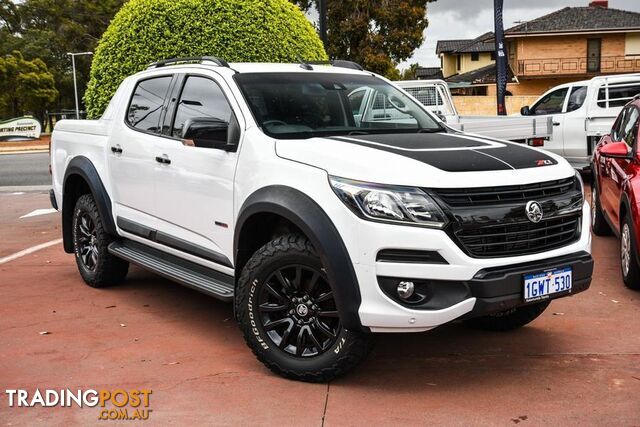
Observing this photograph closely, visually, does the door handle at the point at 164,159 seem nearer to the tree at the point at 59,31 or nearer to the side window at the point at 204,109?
the side window at the point at 204,109

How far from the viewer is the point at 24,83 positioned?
5153cm

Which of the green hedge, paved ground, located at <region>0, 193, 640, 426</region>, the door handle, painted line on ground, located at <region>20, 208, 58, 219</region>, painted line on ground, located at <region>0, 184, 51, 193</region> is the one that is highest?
the green hedge

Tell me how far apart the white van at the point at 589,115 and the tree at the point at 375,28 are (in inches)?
1086

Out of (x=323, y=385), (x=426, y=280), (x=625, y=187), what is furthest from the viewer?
(x=625, y=187)

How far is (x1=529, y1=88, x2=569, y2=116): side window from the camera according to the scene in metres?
15.1

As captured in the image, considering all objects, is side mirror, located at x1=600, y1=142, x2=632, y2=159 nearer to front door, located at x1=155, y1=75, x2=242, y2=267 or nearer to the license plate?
the license plate

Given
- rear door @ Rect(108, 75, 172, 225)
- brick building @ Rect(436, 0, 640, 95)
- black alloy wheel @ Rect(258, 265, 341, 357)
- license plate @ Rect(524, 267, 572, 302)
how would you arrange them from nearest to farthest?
license plate @ Rect(524, 267, 572, 302)
black alloy wheel @ Rect(258, 265, 341, 357)
rear door @ Rect(108, 75, 172, 225)
brick building @ Rect(436, 0, 640, 95)

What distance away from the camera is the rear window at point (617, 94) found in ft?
45.9

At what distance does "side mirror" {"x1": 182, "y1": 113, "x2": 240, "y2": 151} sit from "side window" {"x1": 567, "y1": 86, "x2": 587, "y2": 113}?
35.0ft

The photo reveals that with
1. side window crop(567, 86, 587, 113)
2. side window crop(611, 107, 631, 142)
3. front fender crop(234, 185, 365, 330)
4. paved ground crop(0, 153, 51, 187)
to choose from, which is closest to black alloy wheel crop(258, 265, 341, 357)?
front fender crop(234, 185, 365, 330)

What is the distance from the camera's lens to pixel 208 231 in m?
5.23

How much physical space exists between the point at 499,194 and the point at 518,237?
270 mm

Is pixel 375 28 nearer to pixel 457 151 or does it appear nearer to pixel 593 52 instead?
pixel 593 52

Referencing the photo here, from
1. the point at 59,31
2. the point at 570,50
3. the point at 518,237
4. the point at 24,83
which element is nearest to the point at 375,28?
the point at 570,50
